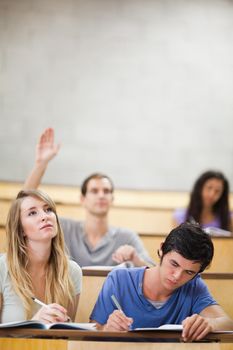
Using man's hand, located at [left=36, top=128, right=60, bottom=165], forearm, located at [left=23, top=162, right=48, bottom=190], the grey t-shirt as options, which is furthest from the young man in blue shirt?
man's hand, located at [left=36, top=128, right=60, bottom=165]

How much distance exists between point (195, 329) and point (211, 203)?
162 centimetres

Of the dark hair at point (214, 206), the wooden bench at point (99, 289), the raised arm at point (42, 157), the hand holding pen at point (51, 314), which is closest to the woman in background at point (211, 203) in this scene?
the dark hair at point (214, 206)

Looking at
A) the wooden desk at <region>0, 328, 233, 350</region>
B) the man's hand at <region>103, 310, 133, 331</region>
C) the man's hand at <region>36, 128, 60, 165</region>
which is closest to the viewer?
the wooden desk at <region>0, 328, 233, 350</region>

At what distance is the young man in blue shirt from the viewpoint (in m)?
1.74

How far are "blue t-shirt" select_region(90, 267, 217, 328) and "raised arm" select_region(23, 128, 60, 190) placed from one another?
2.85 feet

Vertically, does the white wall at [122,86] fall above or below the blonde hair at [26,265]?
above

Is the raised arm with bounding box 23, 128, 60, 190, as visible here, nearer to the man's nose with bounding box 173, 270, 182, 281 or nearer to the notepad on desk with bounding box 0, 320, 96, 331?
the man's nose with bounding box 173, 270, 182, 281

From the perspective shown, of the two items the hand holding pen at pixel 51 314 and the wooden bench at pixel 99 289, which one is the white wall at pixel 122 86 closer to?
the wooden bench at pixel 99 289

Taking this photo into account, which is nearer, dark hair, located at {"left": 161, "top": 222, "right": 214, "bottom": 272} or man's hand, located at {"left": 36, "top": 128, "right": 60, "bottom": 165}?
dark hair, located at {"left": 161, "top": 222, "right": 214, "bottom": 272}

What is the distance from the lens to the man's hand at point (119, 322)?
5.32 ft

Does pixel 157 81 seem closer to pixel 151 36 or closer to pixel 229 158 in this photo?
pixel 151 36

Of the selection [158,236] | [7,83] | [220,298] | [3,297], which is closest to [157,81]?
[7,83]

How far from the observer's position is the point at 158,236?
105 inches

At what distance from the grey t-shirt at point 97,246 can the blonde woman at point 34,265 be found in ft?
1.92
